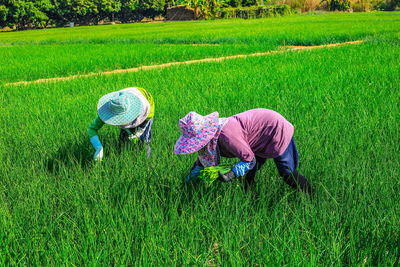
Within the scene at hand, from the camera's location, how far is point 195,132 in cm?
165

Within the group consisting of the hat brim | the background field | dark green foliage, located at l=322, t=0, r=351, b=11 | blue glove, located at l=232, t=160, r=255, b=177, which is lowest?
the background field

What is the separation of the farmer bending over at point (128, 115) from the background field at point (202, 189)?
0.12 metres

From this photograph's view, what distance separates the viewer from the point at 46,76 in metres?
8.02

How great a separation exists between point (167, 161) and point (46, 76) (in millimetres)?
6554

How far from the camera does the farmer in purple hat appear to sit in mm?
1663

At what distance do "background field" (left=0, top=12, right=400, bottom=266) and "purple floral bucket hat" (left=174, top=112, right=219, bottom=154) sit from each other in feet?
0.89

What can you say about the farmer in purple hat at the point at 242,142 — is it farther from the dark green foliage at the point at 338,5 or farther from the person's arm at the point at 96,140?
the dark green foliage at the point at 338,5

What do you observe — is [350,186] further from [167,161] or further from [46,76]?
[46,76]

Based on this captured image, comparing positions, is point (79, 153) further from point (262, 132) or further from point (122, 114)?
point (262, 132)

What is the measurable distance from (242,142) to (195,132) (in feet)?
0.69

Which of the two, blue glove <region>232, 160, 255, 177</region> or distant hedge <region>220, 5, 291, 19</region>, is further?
distant hedge <region>220, 5, 291, 19</region>

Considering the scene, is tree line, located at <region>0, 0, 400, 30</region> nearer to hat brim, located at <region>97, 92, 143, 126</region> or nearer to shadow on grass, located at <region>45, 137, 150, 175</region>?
→ shadow on grass, located at <region>45, 137, 150, 175</region>

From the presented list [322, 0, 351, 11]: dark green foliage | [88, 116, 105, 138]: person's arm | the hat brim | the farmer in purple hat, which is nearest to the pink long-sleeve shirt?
the farmer in purple hat

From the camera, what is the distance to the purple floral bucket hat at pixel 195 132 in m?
1.64
